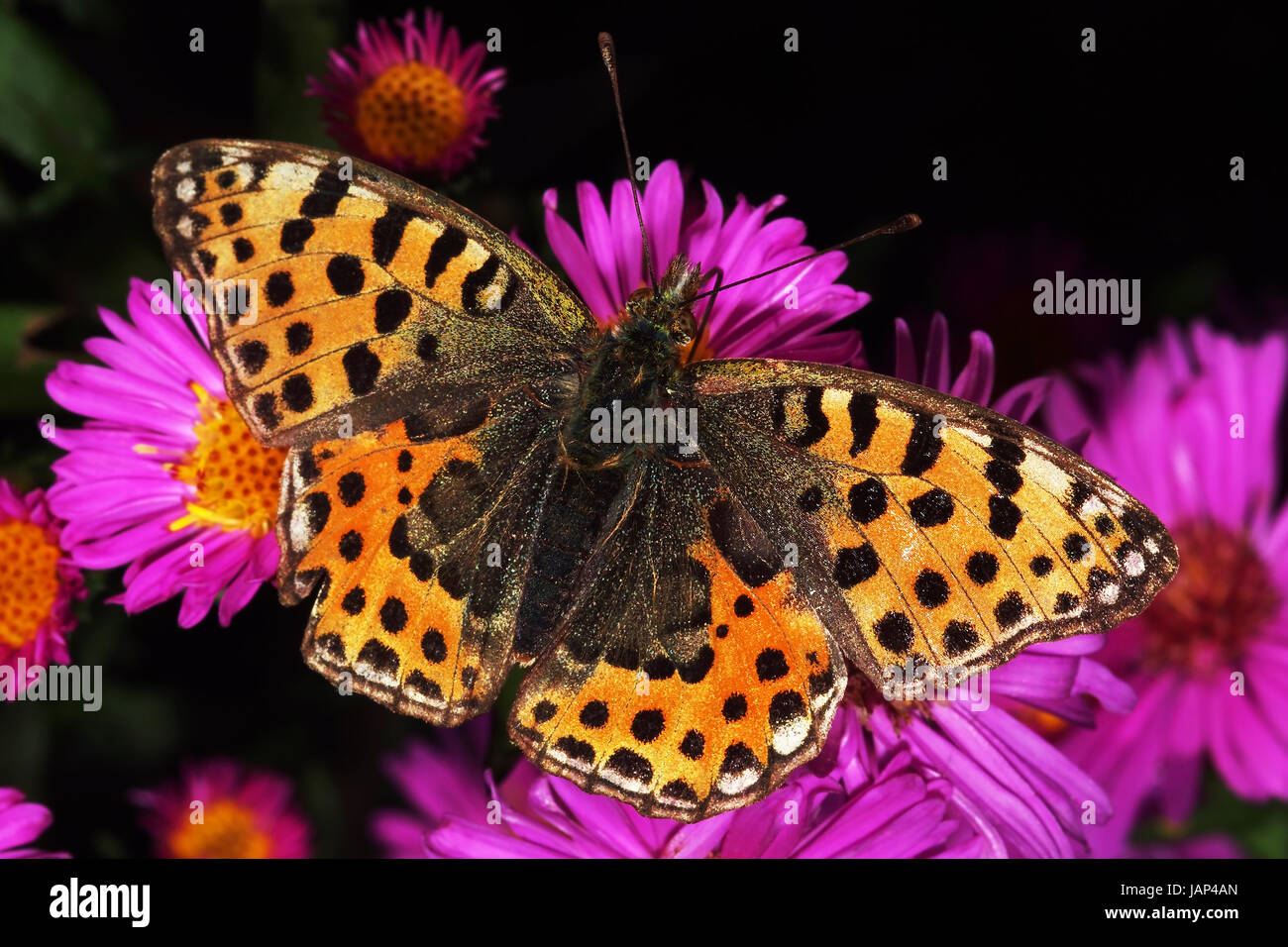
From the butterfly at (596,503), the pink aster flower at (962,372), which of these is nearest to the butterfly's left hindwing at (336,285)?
the butterfly at (596,503)

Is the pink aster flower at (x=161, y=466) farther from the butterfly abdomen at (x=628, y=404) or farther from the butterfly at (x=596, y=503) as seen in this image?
the butterfly abdomen at (x=628, y=404)

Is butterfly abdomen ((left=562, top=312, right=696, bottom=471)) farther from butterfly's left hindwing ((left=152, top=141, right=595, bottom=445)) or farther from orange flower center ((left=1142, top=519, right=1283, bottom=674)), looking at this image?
orange flower center ((left=1142, top=519, right=1283, bottom=674))

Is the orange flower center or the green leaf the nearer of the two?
the green leaf

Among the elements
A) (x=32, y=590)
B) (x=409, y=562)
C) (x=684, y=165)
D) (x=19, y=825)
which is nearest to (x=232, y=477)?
(x=32, y=590)

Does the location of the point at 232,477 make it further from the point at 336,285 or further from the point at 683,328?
the point at 683,328

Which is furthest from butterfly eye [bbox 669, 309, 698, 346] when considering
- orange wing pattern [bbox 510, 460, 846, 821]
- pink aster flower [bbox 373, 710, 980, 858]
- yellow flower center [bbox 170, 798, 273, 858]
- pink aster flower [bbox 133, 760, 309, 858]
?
yellow flower center [bbox 170, 798, 273, 858]

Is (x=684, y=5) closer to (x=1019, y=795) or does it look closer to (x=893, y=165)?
(x=893, y=165)
